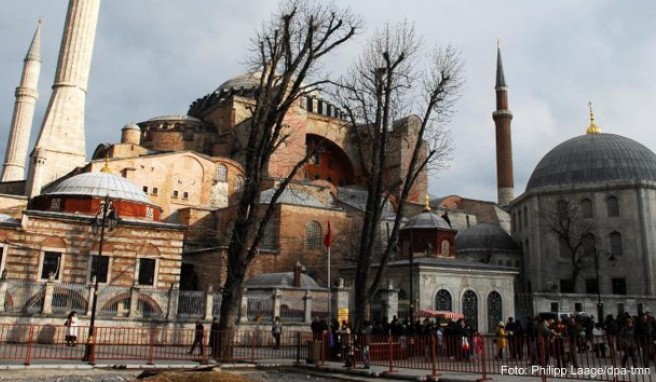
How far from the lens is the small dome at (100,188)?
23.7 m

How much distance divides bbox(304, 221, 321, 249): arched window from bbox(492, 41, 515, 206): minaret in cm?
2027

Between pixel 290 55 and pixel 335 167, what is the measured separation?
38.1 metres

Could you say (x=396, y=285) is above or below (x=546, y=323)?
above

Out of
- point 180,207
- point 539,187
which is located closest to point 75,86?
point 180,207

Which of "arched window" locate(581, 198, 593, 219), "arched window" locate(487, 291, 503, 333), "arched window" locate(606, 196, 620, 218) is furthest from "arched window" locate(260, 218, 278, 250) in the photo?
"arched window" locate(606, 196, 620, 218)

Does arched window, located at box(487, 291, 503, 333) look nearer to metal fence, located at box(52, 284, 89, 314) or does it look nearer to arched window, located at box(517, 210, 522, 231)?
arched window, located at box(517, 210, 522, 231)

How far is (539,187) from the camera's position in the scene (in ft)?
112

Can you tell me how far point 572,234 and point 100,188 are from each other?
24584 millimetres

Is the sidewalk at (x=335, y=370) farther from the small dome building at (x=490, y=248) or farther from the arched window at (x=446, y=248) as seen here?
the small dome building at (x=490, y=248)

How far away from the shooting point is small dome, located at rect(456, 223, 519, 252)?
35.1 meters

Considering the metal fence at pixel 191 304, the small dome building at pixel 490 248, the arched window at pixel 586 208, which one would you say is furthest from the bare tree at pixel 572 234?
the metal fence at pixel 191 304

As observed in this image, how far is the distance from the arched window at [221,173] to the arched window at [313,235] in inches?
335

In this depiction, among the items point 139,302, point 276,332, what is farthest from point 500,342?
point 139,302

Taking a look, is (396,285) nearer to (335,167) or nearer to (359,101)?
(359,101)
